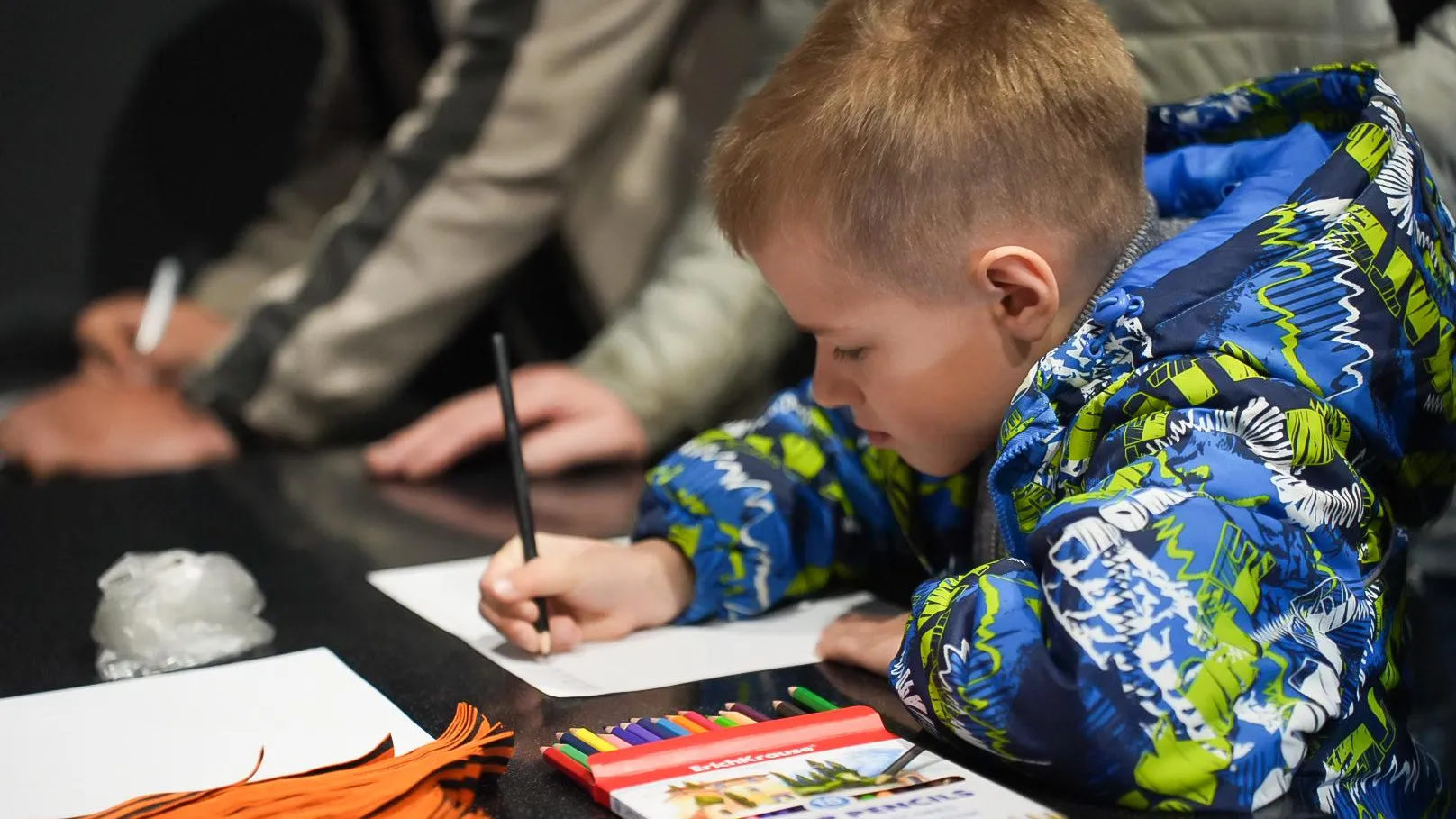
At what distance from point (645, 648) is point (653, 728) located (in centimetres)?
14

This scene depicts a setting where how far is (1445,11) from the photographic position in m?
0.80

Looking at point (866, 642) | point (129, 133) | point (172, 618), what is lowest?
point (866, 642)

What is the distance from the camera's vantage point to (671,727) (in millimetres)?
549

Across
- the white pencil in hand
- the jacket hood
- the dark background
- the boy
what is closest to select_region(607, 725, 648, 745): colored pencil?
the boy

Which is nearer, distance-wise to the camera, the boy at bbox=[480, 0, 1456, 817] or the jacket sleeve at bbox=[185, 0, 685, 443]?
the boy at bbox=[480, 0, 1456, 817]

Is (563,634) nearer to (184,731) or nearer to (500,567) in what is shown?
(500,567)

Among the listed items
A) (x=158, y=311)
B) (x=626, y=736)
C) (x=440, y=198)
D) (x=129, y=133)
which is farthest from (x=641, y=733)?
(x=129, y=133)

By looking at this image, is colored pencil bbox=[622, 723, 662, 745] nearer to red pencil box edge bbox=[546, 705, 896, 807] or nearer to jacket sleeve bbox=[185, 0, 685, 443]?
red pencil box edge bbox=[546, 705, 896, 807]

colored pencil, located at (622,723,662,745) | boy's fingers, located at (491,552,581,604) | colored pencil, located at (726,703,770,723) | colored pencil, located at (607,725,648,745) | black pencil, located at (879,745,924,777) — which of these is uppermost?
boy's fingers, located at (491,552,581,604)

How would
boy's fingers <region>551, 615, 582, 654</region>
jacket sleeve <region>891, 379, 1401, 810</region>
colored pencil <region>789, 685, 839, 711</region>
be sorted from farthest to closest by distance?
boy's fingers <region>551, 615, 582, 654</region> → colored pencil <region>789, 685, 839, 711</region> → jacket sleeve <region>891, 379, 1401, 810</region>

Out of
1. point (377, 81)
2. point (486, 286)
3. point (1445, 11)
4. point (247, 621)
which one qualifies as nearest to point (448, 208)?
point (486, 286)

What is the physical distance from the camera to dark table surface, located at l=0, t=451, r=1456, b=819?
1.97 feet

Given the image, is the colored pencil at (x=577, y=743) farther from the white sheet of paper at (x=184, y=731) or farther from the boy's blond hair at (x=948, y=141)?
the boy's blond hair at (x=948, y=141)

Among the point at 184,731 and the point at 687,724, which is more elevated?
the point at 184,731
